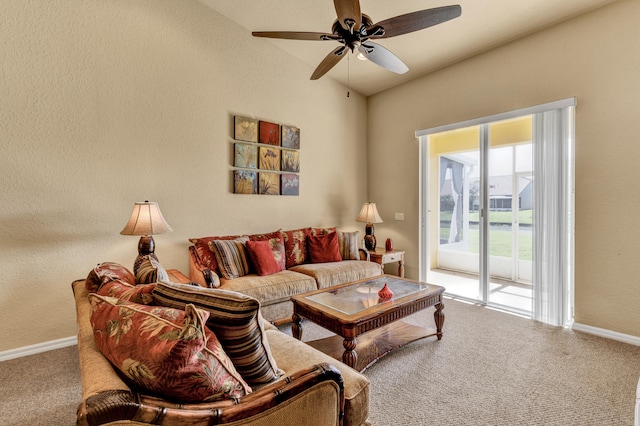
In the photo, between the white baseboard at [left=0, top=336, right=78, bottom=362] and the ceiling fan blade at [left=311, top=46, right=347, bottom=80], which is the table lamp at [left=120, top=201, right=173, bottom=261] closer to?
the white baseboard at [left=0, top=336, right=78, bottom=362]

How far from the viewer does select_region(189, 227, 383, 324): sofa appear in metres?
2.87

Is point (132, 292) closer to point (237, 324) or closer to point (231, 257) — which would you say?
point (237, 324)

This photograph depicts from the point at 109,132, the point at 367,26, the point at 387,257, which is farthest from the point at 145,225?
the point at 387,257

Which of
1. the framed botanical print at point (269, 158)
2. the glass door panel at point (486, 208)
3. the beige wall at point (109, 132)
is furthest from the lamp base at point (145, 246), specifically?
the glass door panel at point (486, 208)

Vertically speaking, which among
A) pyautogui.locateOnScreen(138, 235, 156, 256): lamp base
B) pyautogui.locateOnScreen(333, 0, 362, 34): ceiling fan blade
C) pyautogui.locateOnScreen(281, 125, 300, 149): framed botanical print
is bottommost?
pyautogui.locateOnScreen(138, 235, 156, 256): lamp base

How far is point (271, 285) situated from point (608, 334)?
3202 millimetres

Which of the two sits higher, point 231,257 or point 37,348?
point 231,257

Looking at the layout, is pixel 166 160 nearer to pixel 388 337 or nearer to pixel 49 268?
pixel 49 268

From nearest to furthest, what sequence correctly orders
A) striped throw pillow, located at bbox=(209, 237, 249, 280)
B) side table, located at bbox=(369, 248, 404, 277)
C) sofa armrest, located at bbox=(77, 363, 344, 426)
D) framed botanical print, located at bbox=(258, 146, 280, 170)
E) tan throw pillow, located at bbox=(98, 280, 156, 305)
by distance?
sofa armrest, located at bbox=(77, 363, 344, 426)
tan throw pillow, located at bbox=(98, 280, 156, 305)
striped throw pillow, located at bbox=(209, 237, 249, 280)
framed botanical print, located at bbox=(258, 146, 280, 170)
side table, located at bbox=(369, 248, 404, 277)

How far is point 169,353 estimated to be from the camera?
0.82 metres

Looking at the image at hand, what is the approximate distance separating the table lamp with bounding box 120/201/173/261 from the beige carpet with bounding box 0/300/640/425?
1043 mm

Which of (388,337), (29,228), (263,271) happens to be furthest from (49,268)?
(388,337)

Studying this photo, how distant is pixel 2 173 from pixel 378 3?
365cm

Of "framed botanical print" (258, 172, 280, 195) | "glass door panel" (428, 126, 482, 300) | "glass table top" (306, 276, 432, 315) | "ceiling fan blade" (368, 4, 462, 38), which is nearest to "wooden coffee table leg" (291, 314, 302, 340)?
"glass table top" (306, 276, 432, 315)
